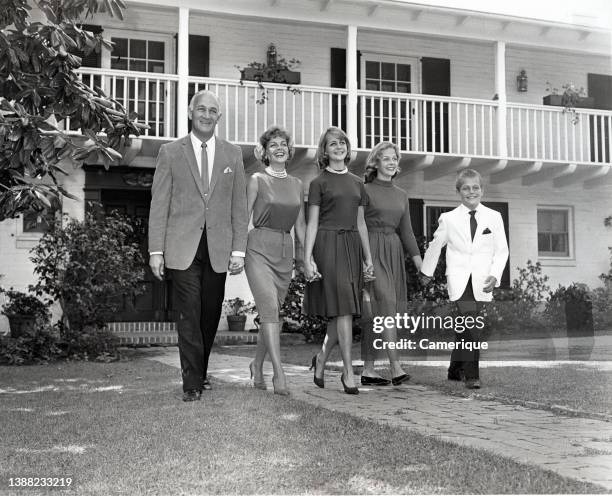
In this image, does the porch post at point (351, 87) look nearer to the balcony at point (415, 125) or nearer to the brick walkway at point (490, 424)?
the balcony at point (415, 125)

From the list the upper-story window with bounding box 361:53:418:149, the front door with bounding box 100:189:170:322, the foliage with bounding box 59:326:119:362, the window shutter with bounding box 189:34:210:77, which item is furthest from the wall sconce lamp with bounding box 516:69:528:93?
the foliage with bounding box 59:326:119:362

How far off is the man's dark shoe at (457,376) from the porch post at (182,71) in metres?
5.81

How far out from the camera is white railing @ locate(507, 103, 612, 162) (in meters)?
11.6

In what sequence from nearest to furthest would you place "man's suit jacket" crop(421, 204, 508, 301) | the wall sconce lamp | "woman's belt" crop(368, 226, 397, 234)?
"man's suit jacket" crop(421, 204, 508, 301)
"woman's belt" crop(368, 226, 397, 234)
the wall sconce lamp

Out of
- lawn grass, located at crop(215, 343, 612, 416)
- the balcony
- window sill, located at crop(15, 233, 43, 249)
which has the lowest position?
lawn grass, located at crop(215, 343, 612, 416)

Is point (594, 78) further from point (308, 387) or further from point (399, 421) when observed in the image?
point (399, 421)

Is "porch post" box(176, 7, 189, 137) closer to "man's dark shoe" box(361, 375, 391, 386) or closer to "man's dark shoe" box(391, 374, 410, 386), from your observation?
"man's dark shoe" box(361, 375, 391, 386)

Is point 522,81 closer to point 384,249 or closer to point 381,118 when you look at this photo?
point 381,118

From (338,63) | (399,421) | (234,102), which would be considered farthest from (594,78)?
(399,421)

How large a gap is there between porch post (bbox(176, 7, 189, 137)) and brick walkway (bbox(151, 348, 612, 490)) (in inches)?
209

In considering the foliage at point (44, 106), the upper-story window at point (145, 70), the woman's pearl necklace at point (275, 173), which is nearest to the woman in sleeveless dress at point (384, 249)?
the woman's pearl necklace at point (275, 173)

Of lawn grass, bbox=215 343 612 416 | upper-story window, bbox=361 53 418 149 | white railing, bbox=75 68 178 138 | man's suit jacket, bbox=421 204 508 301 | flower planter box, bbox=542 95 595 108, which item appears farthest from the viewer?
flower planter box, bbox=542 95 595 108

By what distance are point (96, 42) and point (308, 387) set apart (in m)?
2.50

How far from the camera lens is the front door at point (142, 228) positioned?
35.0 ft
